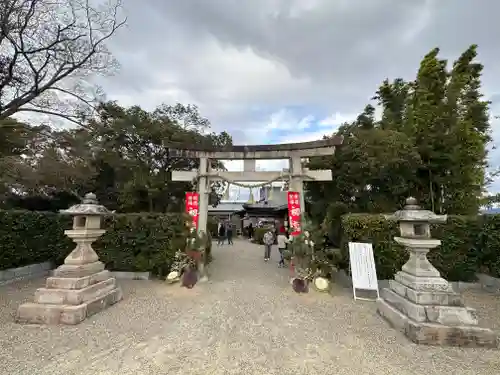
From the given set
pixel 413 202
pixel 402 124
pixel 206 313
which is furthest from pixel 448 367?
pixel 402 124

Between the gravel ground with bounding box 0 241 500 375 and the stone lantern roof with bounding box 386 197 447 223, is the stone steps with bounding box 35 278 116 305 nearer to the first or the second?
the gravel ground with bounding box 0 241 500 375

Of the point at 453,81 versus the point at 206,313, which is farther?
the point at 453,81

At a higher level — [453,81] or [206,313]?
[453,81]

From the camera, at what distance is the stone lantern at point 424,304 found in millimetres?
3334

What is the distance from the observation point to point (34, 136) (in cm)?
781

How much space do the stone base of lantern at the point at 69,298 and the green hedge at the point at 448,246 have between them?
5.84 metres

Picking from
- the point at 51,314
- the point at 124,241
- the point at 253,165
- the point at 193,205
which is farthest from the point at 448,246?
the point at 124,241

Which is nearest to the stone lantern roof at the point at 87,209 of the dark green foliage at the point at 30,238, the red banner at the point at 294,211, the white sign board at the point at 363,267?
the dark green foliage at the point at 30,238

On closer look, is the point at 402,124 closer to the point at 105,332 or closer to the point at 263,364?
the point at 263,364

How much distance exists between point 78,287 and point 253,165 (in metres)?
5.51

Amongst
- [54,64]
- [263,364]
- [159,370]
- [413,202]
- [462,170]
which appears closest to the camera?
[159,370]

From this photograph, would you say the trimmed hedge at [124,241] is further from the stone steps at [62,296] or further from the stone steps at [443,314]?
the stone steps at [443,314]

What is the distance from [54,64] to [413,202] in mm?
10241

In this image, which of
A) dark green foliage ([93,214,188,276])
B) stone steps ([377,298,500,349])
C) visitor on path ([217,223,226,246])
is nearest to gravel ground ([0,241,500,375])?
stone steps ([377,298,500,349])
